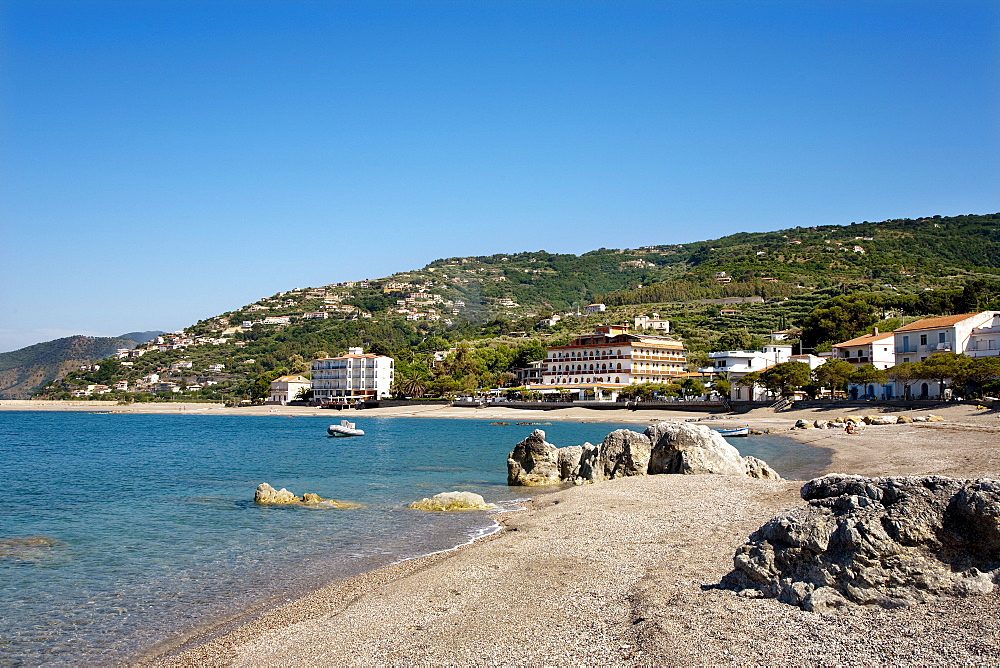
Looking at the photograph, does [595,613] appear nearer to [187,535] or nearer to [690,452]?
[187,535]

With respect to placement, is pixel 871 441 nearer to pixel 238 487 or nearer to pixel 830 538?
pixel 238 487

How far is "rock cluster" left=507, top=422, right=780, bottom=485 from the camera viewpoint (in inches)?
870

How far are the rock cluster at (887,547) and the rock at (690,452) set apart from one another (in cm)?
1366

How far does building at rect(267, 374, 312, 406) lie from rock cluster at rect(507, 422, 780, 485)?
379 feet

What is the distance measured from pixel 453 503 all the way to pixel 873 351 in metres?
62.8

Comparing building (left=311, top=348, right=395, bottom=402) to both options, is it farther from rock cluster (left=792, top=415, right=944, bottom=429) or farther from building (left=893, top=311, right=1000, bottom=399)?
rock cluster (left=792, top=415, right=944, bottom=429)

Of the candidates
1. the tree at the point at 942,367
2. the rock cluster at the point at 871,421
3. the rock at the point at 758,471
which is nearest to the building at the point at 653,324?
the tree at the point at 942,367

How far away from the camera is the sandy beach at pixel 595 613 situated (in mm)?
6848

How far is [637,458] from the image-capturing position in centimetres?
2353

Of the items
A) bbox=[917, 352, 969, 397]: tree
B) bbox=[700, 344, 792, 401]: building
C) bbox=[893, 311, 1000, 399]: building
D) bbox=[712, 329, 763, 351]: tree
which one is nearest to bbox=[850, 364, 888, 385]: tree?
bbox=[893, 311, 1000, 399]: building

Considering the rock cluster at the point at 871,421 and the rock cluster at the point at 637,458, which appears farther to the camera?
the rock cluster at the point at 871,421

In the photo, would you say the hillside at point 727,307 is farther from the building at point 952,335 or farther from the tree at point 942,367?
the tree at point 942,367

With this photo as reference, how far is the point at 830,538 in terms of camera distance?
26.1 feet

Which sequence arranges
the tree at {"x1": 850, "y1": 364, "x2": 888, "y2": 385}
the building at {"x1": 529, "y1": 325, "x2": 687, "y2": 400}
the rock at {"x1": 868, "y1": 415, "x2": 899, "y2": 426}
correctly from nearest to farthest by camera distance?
the rock at {"x1": 868, "y1": 415, "x2": 899, "y2": 426}
the tree at {"x1": 850, "y1": 364, "x2": 888, "y2": 385}
the building at {"x1": 529, "y1": 325, "x2": 687, "y2": 400}
